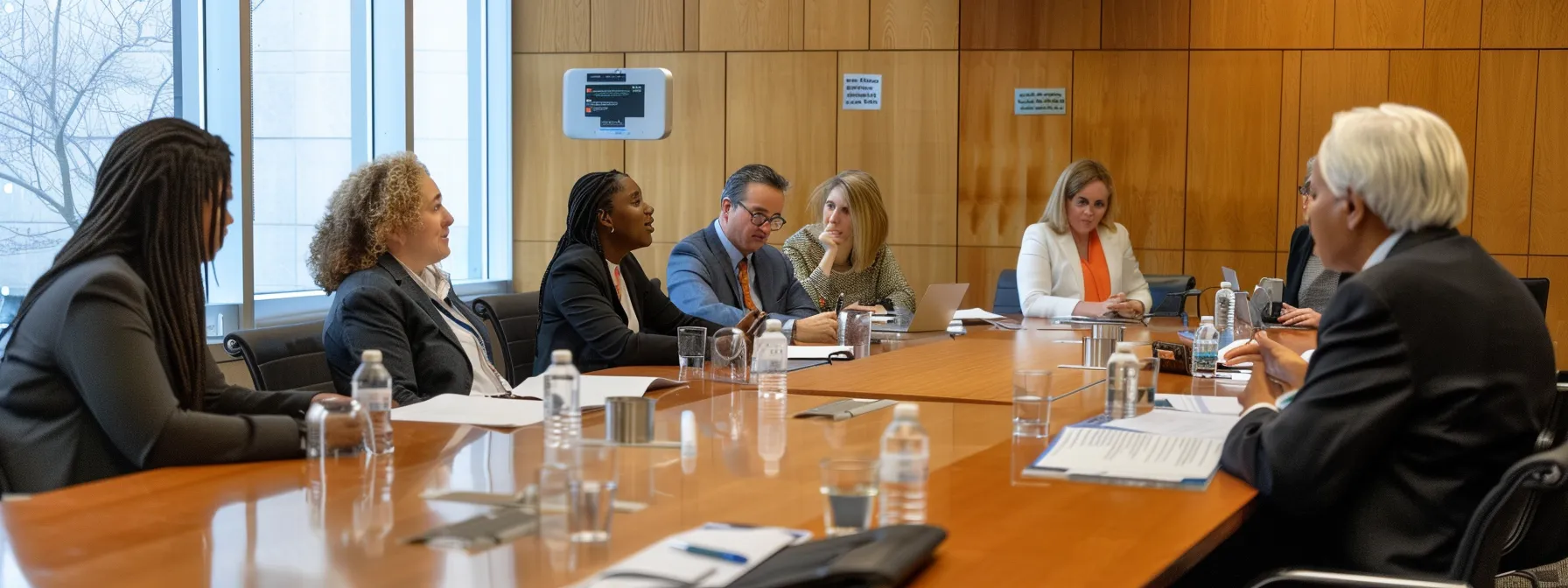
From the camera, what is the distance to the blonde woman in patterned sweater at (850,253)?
5766 mm

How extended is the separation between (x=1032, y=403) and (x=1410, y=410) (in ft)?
2.39

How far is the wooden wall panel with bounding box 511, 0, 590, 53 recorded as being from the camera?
7914 millimetres

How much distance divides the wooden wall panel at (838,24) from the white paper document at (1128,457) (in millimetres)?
5312

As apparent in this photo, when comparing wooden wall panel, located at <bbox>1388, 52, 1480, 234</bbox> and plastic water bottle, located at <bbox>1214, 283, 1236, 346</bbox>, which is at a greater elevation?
wooden wall panel, located at <bbox>1388, 52, 1480, 234</bbox>

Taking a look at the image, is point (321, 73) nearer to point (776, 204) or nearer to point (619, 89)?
point (619, 89)

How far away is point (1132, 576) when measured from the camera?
1.61 metres

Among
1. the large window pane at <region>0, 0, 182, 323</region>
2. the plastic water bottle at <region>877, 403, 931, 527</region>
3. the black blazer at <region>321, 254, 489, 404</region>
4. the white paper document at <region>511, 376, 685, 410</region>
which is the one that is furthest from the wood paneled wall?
the plastic water bottle at <region>877, 403, 931, 527</region>

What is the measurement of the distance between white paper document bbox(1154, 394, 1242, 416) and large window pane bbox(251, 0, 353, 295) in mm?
4036

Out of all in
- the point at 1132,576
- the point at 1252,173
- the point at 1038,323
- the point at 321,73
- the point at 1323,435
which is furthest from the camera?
the point at 1252,173

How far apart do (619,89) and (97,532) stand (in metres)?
4.78

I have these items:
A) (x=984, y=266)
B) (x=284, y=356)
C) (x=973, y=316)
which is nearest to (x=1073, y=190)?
(x=973, y=316)

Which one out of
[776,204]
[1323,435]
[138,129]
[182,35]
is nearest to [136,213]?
[138,129]

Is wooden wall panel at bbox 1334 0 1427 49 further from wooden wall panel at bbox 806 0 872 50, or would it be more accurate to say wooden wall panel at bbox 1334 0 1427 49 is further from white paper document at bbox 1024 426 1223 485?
white paper document at bbox 1024 426 1223 485

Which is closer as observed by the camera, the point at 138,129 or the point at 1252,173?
the point at 138,129
